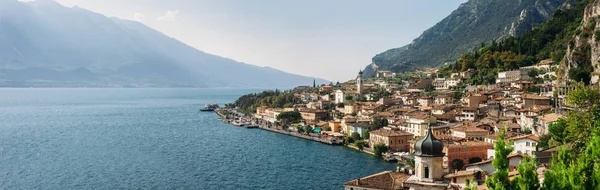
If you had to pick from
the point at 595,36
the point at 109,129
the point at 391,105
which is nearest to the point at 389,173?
the point at 595,36

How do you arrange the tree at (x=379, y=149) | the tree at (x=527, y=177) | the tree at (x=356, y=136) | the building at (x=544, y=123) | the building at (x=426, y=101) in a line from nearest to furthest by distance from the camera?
the tree at (x=527, y=177) < the building at (x=544, y=123) < the tree at (x=379, y=149) < the tree at (x=356, y=136) < the building at (x=426, y=101)

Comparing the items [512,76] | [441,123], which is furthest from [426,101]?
[441,123]

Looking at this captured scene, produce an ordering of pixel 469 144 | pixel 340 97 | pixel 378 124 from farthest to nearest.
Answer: pixel 340 97
pixel 378 124
pixel 469 144

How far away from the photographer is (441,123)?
63.7 metres

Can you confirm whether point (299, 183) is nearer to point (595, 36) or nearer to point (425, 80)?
point (595, 36)

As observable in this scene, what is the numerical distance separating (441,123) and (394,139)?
34.0 feet

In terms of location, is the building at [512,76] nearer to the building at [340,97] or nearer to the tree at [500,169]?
the building at [340,97]

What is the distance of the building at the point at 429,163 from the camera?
16672 millimetres

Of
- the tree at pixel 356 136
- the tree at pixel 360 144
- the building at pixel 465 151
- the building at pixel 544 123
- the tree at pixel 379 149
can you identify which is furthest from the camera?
the tree at pixel 356 136

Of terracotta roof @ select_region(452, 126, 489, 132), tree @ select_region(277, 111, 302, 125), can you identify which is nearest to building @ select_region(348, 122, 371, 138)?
terracotta roof @ select_region(452, 126, 489, 132)

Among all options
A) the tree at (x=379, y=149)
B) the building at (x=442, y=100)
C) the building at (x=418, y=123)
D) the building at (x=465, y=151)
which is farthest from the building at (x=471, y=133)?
the building at (x=442, y=100)

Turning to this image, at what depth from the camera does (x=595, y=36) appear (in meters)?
54.9

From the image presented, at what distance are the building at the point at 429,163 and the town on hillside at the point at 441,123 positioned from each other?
33 mm

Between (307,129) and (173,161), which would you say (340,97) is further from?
(173,161)
